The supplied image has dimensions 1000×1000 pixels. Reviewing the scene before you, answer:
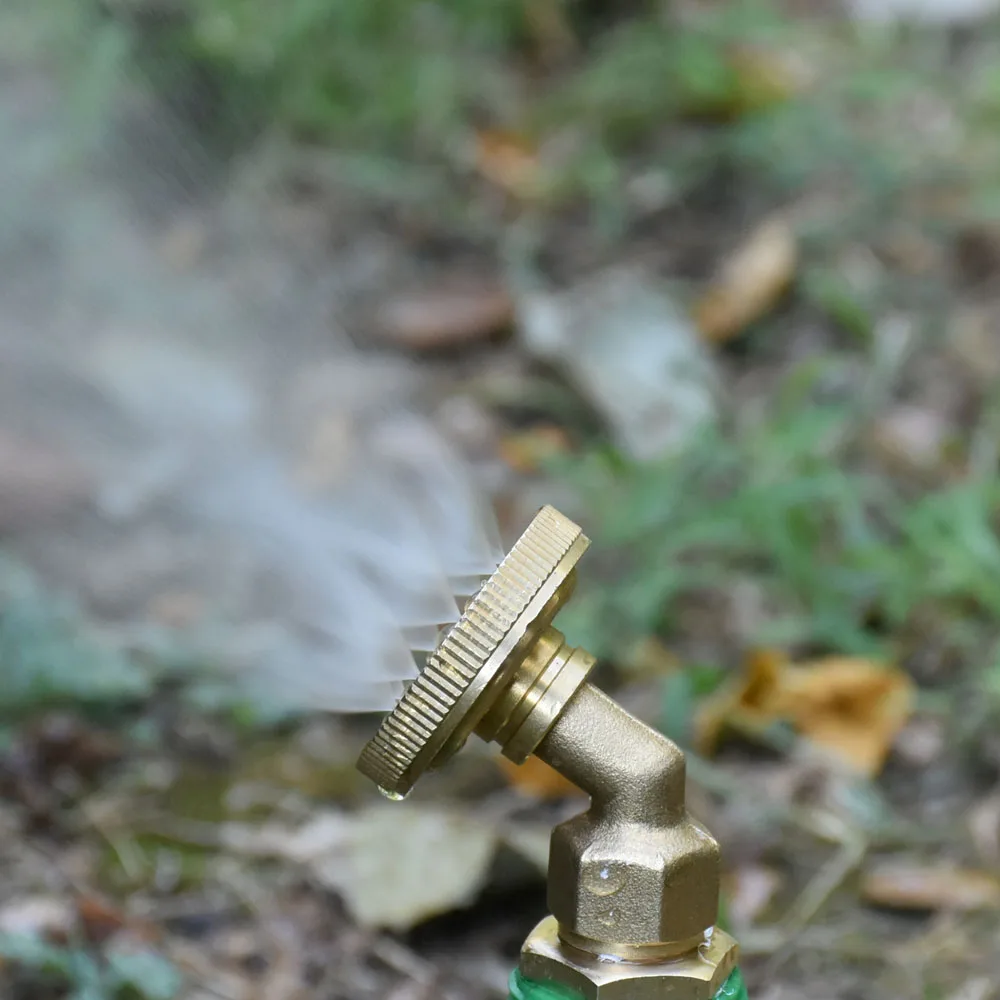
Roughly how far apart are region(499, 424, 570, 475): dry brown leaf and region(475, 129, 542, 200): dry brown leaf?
0.94m

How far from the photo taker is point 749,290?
3.06 meters

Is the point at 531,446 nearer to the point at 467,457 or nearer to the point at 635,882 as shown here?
the point at 467,457

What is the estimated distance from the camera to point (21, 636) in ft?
6.45

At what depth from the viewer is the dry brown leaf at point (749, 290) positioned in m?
3.04

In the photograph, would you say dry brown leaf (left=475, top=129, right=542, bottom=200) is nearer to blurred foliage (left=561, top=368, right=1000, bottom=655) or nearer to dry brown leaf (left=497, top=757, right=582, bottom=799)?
blurred foliage (left=561, top=368, right=1000, bottom=655)

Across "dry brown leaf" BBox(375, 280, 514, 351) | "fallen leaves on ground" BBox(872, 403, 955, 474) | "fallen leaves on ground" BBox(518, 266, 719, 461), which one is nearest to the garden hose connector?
"fallen leaves on ground" BBox(518, 266, 719, 461)

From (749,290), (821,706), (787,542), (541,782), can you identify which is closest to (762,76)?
(749,290)

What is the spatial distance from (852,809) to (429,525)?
0.68 meters

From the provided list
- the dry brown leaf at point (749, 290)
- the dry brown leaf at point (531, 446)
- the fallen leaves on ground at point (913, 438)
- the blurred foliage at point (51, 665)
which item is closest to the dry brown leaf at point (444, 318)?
the dry brown leaf at point (531, 446)

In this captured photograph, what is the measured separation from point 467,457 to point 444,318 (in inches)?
18.3

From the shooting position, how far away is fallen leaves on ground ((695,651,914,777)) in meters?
1.93

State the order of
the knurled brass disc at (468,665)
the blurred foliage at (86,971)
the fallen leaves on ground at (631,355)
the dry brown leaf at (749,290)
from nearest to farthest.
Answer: the knurled brass disc at (468,665) < the blurred foliage at (86,971) < the fallen leaves on ground at (631,355) < the dry brown leaf at (749,290)

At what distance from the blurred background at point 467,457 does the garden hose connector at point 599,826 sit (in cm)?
8

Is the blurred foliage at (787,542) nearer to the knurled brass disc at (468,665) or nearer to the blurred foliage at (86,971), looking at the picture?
the blurred foliage at (86,971)
